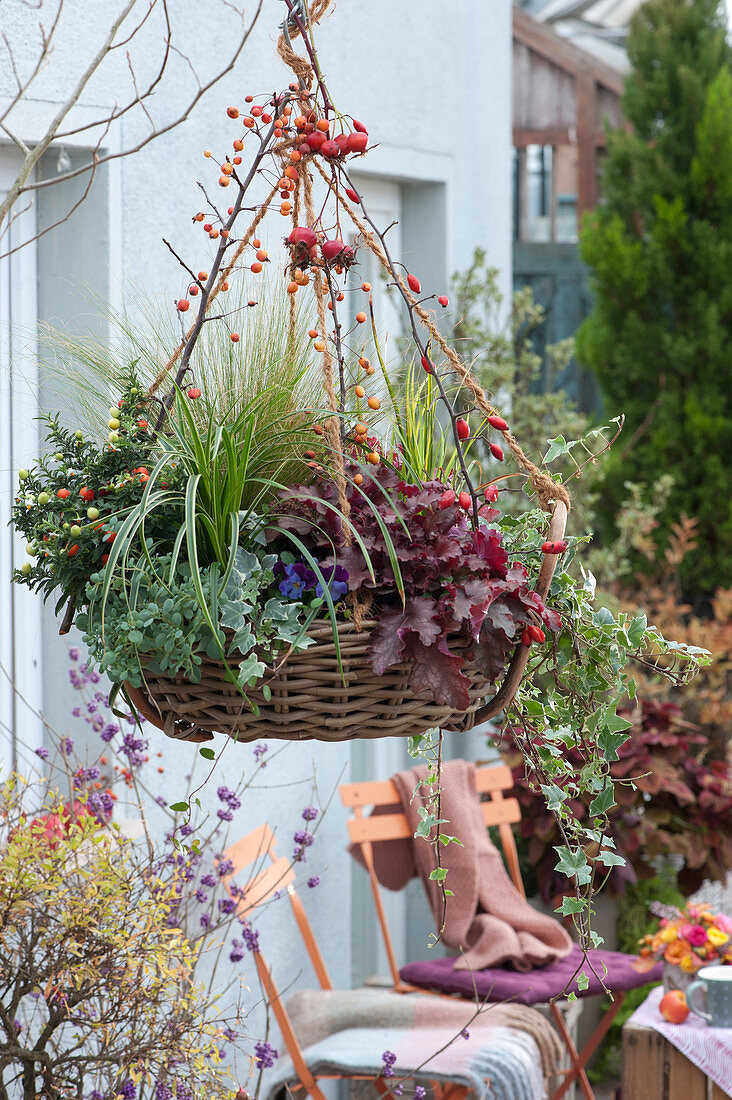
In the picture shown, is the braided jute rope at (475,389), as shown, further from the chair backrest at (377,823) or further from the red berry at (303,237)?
the chair backrest at (377,823)

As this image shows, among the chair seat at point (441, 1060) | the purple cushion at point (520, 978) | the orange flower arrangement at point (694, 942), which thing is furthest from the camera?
the purple cushion at point (520, 978)

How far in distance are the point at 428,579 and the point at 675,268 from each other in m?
4.70

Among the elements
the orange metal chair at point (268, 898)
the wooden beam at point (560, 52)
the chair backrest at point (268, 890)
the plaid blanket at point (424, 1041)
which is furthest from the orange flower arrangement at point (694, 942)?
the wooden beam at point (560, 52)

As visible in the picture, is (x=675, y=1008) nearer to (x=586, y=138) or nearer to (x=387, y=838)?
(x=387, y=838)

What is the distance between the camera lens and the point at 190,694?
4.58ft

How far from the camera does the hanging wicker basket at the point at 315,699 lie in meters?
1.33

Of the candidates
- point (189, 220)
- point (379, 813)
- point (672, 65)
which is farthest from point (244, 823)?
point (672, 65)

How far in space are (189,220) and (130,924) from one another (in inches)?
67.6

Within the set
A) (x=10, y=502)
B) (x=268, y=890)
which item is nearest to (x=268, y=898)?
(x=268, y=890)

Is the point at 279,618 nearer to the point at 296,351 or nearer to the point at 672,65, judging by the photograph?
the point at 296,351

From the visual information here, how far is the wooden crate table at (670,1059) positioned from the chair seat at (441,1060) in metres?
0.25

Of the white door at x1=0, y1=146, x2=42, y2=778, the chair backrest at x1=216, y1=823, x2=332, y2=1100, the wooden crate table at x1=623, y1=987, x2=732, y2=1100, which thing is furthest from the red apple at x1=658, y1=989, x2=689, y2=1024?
the white door at x1=0, y1=146, x2=42, y2=778

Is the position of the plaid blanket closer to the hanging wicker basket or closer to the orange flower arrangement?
the orange flower arrangement

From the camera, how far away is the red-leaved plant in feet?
12.8
